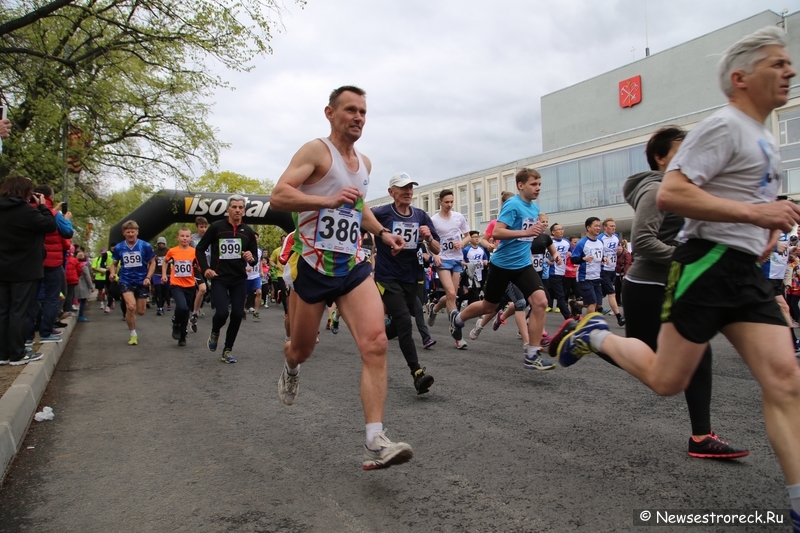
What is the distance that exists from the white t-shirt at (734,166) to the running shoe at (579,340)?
1.02 metres

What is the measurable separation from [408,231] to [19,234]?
4.35 metres

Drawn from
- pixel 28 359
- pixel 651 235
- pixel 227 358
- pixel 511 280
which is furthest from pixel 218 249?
pixel 651 235

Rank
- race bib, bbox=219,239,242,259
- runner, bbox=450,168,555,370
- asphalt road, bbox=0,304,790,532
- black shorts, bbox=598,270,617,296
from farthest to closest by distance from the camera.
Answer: black shorts, bbox=598,270,617,296 < race bib, bbox=219,239,242,259 < runner, bbox=450,168,555,370 < asphalt road, bbox=0,304,790,532

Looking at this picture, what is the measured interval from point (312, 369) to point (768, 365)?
5323mm

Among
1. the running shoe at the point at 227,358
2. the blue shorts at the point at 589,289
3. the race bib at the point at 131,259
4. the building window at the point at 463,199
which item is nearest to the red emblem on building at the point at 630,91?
the building window at the point at 463,199

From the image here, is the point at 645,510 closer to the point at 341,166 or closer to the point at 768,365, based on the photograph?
the point at 768,365

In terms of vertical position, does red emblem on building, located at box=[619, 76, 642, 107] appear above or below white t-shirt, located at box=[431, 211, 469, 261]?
above

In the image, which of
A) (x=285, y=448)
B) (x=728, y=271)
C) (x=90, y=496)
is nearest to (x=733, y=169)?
(x=728, y=271)

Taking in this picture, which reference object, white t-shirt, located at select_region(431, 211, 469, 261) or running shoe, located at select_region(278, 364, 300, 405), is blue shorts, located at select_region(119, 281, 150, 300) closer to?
white t-shirt, located at select_region(431, 211, 469, 261)

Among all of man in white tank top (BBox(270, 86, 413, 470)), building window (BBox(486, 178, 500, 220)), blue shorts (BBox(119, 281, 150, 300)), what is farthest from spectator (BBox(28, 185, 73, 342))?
building window (BBox(486, 178, 500, 220))

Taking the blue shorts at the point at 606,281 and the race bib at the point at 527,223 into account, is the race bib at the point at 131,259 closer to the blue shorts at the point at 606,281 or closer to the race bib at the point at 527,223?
the race bib at the point at 527,223

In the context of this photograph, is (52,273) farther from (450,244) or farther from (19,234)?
(450,244)

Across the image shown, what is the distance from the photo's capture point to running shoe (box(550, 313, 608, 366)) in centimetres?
350

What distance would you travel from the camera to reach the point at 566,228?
139 ft
